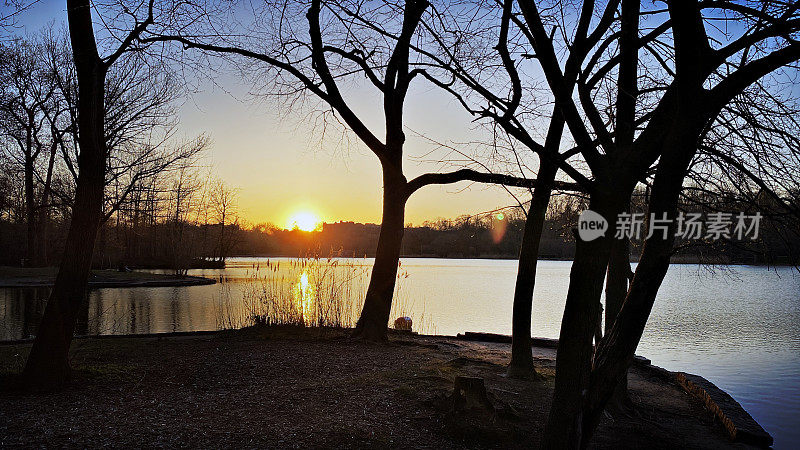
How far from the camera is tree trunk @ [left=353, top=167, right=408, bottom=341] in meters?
7.38

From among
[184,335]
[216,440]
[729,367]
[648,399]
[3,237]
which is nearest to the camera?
[216,440]

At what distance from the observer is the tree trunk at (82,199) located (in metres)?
4.70

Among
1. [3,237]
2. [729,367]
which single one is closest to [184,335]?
[729,367]

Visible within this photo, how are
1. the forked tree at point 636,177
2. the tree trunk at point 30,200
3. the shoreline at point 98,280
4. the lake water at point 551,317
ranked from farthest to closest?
the tree trunk at point 30,200
the shoreline at point 98,280
the lake water at point 551,317
the forked tree at point 636,177

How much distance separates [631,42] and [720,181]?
122 centimetres

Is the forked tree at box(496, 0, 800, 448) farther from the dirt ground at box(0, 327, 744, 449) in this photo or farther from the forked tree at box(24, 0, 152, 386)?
the forked tree at box(24, 0, 152, 386)

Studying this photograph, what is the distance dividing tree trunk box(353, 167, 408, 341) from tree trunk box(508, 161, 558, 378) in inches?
77.9

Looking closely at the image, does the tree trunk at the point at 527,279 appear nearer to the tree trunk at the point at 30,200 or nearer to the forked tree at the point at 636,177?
the forked tree at the point at 636,177

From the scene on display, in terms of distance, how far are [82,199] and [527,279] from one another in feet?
13.8

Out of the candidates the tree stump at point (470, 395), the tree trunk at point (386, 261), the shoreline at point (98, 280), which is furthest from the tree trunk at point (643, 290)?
the shoreline at point (98, 280)

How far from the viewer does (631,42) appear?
3.54 meters

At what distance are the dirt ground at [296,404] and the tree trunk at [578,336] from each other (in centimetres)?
97

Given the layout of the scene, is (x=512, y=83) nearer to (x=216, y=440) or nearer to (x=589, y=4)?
(x=589, y=4)

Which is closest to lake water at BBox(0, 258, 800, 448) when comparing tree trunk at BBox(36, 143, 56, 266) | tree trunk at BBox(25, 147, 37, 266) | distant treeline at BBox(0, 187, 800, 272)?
distant treeline at BBox(0, 187, 800, 272)
